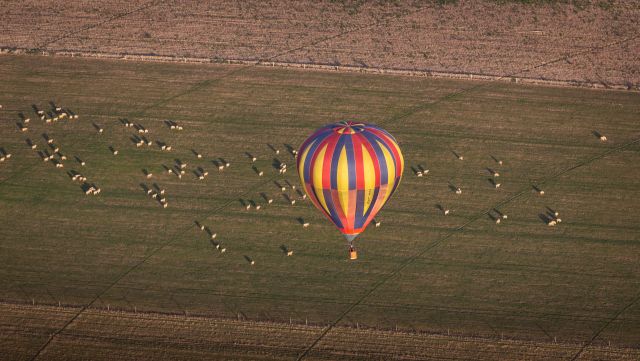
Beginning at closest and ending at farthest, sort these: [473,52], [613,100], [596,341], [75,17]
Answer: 1. [596,341]
2. [613,100]
3. [473,52]
4. [75,17]

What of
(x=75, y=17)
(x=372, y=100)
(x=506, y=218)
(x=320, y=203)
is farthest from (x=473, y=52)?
(x=75, y=17)

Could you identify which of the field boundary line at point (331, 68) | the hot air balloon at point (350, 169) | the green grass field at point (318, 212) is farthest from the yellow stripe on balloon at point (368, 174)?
the field boundary line at point (331, 68)

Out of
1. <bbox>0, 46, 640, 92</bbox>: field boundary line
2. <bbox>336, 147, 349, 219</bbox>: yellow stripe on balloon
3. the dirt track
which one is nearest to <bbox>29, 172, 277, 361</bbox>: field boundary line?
<bbox>336, 147, 349, 219</bbox>: yellow stripe on balloon

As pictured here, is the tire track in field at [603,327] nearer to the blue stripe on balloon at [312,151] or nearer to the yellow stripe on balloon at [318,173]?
the yellow stripe on balloon at [318,173]

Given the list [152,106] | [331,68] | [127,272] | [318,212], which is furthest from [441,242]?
[152,106]

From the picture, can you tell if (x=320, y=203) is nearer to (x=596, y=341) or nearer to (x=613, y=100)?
(x=596, y=341)

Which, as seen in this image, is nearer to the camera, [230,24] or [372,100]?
[372,100]
